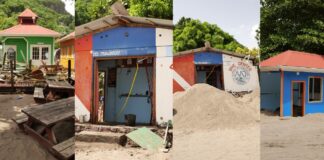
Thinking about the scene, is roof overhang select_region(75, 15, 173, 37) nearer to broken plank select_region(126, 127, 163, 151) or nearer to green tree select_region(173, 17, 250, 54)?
green tree select_region(173, 17, 250, 54)

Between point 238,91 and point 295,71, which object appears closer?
point 238,91

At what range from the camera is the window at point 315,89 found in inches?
394

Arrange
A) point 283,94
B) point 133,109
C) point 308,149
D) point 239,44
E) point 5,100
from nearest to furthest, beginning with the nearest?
point 133,109
point 239,44
point 5,100
point 308,149
point 283,94

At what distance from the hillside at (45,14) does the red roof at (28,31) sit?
0.12ft

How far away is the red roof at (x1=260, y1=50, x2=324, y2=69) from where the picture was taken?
9.77 m

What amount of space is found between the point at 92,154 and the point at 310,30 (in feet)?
33.2

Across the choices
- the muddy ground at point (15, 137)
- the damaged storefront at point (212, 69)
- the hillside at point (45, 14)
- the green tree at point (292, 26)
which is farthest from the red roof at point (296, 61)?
the muddy ground at point (15, 137)

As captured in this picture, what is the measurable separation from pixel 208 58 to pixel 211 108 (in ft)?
1.32

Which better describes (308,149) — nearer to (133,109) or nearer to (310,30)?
(133,109)

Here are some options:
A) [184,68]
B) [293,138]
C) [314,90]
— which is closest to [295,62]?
[314,90]

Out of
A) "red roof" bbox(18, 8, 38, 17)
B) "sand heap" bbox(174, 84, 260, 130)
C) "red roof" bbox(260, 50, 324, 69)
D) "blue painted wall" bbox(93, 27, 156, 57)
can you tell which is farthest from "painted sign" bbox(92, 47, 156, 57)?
"red roof" bbox(260, 50, 324, 69)

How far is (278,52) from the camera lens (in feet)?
37.6

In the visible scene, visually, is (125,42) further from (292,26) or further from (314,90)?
(292,26)

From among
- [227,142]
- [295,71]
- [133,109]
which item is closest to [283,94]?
[295,71]
